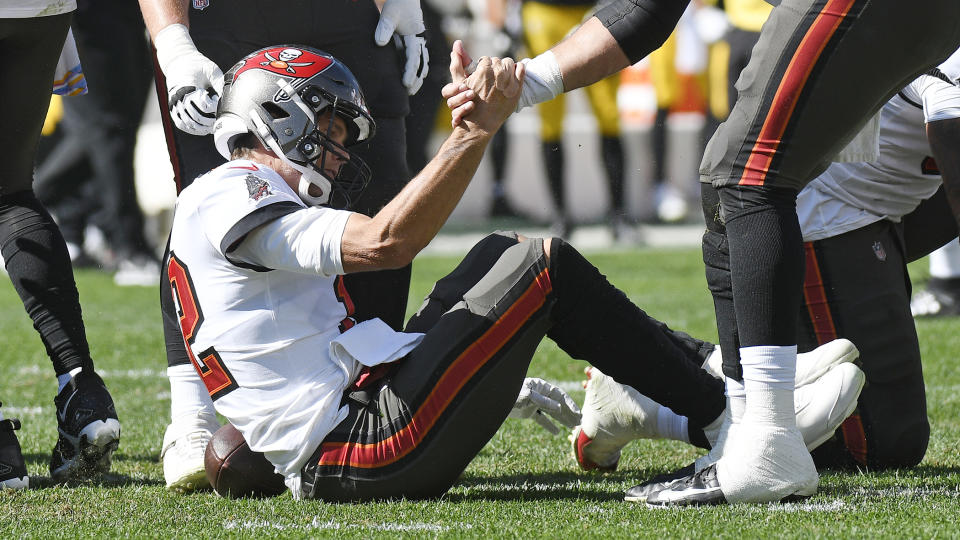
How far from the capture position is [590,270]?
9.90 feet

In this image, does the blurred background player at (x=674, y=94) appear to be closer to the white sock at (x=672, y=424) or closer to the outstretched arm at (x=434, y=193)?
the white sock at (x=672, y=424)

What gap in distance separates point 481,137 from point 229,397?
2.85ft

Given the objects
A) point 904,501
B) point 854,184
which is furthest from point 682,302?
point 904,501

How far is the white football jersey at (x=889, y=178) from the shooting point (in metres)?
3.70

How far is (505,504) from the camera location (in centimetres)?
300

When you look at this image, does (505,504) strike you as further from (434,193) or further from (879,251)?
(879,251)

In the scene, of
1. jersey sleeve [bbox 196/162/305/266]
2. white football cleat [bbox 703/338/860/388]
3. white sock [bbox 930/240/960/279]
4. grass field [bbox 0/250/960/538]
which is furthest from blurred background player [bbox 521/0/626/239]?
jersey sleeve [bbox 196/162/305/266]

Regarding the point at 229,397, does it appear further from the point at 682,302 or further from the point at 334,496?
the point at 682,302

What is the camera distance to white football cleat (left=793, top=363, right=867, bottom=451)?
10.2ft

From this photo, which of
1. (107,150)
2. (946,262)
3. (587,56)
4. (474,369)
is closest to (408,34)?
(587,56)

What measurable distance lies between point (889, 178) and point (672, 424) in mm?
1032

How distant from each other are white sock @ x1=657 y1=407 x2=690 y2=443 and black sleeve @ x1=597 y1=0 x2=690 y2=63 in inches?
37.5

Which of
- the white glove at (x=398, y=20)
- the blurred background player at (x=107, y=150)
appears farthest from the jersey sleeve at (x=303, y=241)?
the blurred background player at (x=107, y=150)

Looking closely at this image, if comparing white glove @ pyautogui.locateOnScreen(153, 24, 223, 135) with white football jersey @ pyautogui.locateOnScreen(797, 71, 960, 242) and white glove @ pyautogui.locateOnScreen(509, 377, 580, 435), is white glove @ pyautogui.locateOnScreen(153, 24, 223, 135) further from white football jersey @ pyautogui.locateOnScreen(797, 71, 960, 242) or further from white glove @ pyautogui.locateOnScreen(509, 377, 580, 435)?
white football jersey @ pyautogui.locateOnScreen(797, 71, 960, 242)
